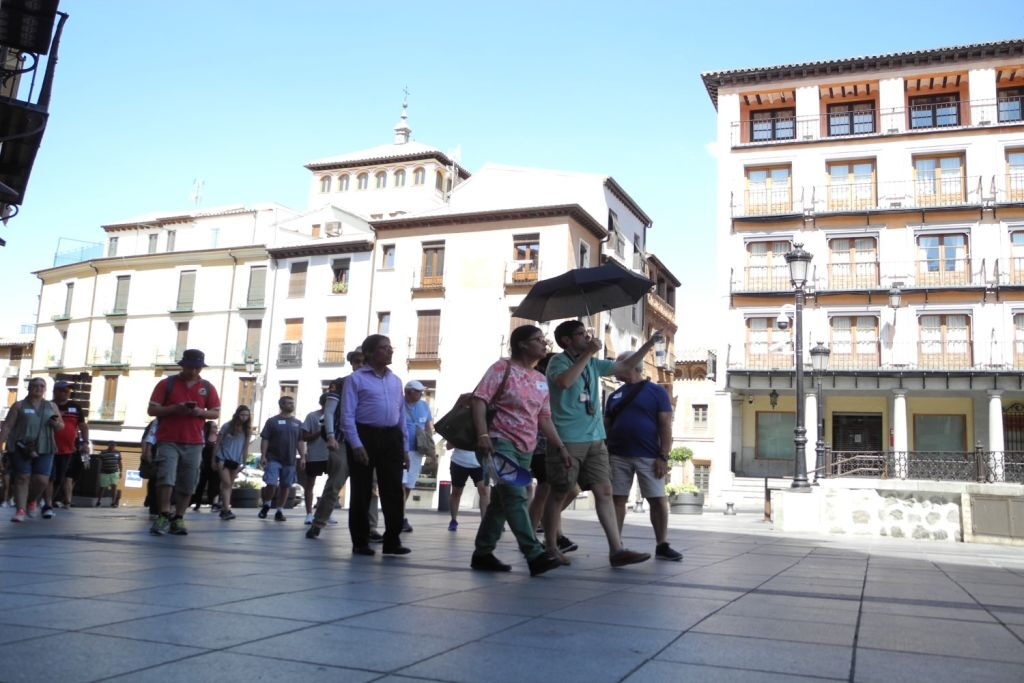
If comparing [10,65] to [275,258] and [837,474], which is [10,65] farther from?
[275,258]

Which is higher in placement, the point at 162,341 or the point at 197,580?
the point at 162,341

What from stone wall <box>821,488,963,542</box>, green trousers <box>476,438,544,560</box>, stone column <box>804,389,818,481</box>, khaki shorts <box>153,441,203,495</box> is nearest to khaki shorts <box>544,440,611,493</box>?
green trousers <box>476,438,544,560</box>

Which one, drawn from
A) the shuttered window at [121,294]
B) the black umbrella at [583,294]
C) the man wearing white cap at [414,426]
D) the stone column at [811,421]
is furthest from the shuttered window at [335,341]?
the black umbrella at [583,294]

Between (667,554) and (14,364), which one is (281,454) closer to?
(667,554)

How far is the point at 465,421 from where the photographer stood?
6.08 metres

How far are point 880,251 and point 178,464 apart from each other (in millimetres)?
33713

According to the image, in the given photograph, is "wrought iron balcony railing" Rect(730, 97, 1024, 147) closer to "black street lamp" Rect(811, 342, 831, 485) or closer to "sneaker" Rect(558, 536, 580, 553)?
"black street lamp" Rect(811, 342, 831, 485)

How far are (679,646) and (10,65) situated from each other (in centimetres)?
1479

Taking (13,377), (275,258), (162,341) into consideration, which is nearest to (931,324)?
(275,258)

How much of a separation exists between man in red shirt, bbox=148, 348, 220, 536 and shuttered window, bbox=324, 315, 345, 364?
3170cm

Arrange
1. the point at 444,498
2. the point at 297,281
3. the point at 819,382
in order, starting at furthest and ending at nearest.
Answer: the point at 297,281 → the point at 819,382 → the point at 444,498

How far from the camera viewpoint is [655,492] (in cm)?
730

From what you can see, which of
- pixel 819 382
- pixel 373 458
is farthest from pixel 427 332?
pixel 373 458

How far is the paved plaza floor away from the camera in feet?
9.78
